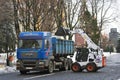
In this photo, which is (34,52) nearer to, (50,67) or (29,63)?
(29,63)

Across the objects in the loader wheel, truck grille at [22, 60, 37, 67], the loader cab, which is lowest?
the loader wheel

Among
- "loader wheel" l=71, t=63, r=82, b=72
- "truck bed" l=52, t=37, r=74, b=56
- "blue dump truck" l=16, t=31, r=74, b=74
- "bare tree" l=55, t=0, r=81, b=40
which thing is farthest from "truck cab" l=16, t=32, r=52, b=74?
"bare tree" l=55, t=0, r=81, b=40

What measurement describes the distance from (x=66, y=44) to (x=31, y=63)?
7.59 meters

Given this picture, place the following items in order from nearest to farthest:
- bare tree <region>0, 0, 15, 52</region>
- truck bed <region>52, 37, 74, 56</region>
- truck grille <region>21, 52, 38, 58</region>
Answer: truck grille <region>21, 52, 38, 58</region>
truck bed <region>52, 37, 74, 56</region>
bare tree <region>0, 0, 15, 52</region>

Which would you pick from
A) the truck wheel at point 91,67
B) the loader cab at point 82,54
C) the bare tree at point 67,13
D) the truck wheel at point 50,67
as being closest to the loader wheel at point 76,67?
the loader cab at point 82,54

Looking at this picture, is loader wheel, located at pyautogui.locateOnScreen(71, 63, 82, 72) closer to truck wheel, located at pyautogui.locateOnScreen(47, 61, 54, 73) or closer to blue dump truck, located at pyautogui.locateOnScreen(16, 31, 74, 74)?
truck wheel, located at pyautogui.locateOnScreen(47, 61, 54, 73)

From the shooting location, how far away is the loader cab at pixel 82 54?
3344 centimetres

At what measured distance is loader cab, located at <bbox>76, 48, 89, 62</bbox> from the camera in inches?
1316

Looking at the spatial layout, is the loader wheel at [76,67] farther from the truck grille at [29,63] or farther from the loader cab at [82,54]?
the truck grille at [29,63]

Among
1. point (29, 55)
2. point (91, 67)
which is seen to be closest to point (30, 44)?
point (29, 55)

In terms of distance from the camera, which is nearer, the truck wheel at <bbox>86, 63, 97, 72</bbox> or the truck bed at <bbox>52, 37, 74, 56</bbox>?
the truck bed at <bbox>52, 37, 74, 56</bbox>

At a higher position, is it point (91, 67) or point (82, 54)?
point (82, 54)

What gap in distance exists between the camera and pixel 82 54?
110ft

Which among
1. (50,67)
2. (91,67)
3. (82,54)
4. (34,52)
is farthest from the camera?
(82,54)
